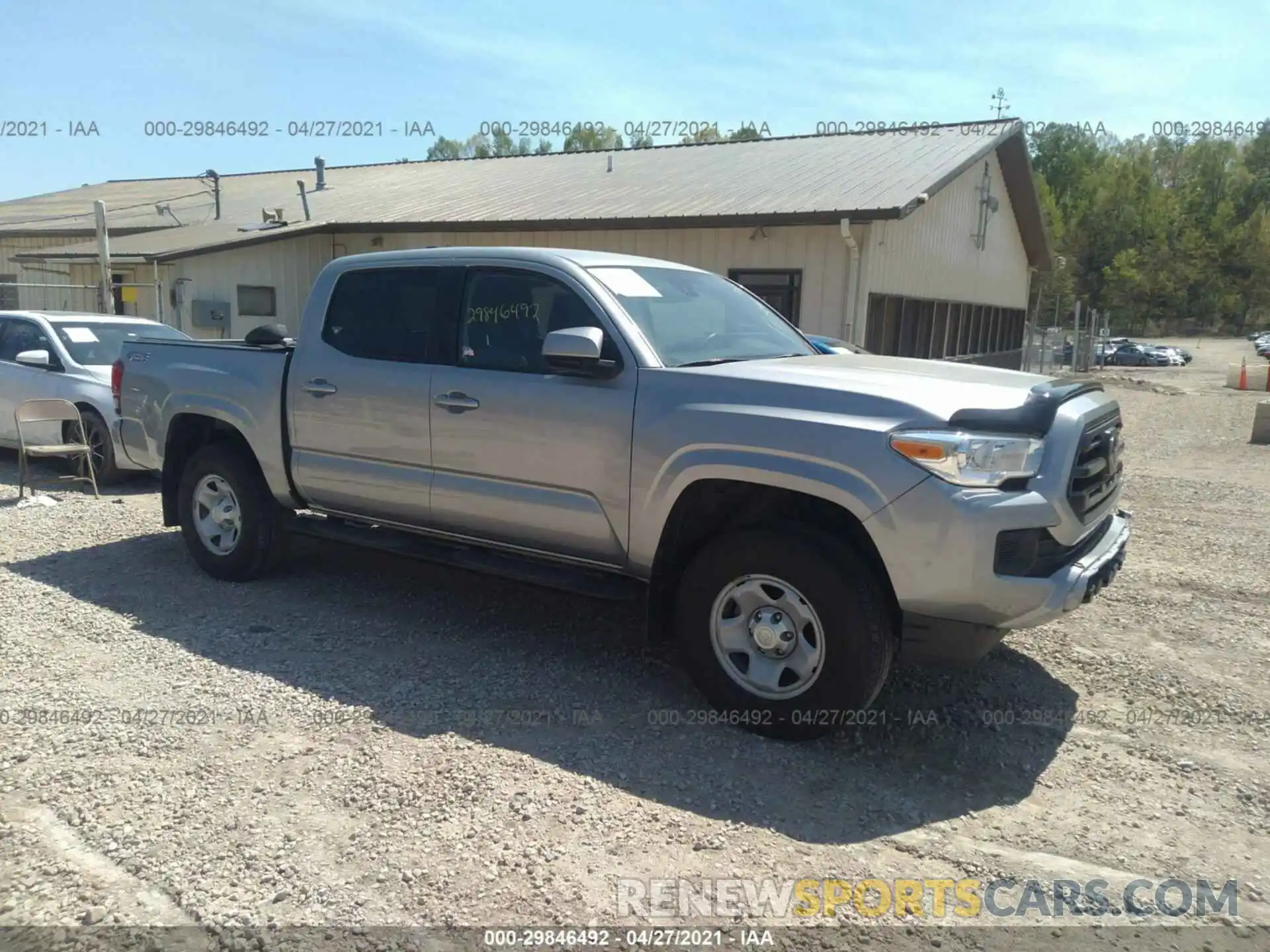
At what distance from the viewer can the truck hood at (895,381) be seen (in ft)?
12.0

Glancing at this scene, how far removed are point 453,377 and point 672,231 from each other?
10.2 m

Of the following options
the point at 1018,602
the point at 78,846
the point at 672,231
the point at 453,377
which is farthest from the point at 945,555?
the point at 672,231

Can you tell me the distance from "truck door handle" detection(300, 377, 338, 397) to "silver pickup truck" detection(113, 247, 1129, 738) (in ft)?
0.04

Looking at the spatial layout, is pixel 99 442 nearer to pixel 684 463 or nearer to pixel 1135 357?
pixel 684 463

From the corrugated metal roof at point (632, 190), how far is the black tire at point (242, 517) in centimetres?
867

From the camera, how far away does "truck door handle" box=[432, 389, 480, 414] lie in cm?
470

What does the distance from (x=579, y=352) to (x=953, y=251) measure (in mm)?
15884

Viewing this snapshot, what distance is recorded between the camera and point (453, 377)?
4812 millimetres

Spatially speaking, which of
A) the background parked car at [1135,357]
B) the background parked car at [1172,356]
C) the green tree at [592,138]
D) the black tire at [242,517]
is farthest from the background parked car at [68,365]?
the green tree at [592,138]

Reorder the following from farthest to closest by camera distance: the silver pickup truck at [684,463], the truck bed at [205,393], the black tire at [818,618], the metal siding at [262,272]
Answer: the metal siding at [262,272] → the truck bed at [205,393] → the black tire at [818,618] → the silver pickup truck at [684,463]

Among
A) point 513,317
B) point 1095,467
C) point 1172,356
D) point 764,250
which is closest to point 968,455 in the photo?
point 1095,467

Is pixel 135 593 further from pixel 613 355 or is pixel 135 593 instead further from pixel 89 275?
pixel 89 275

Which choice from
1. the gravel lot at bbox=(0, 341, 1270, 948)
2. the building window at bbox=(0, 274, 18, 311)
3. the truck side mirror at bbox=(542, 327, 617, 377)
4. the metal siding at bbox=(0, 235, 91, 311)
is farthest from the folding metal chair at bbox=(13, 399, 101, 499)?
the building window at bbox=(0, 274, 18, 311)

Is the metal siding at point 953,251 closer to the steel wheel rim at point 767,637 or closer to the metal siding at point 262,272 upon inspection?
the steel wheel rim at point 767,637
